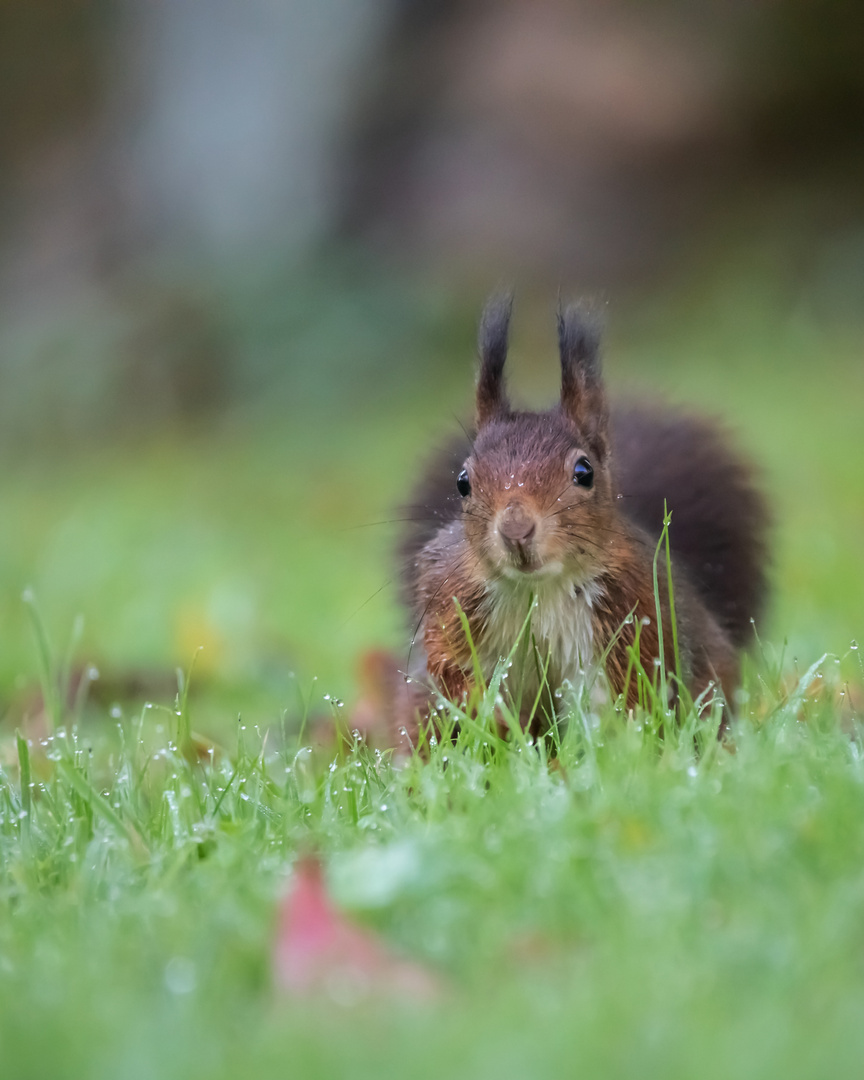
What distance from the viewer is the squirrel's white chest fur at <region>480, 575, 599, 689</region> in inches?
113

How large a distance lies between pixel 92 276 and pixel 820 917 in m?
10.1

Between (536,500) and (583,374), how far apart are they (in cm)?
37

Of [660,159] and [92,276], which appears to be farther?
[92,276]

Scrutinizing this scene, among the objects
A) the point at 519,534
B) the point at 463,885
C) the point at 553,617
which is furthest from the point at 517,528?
the point at 463,885

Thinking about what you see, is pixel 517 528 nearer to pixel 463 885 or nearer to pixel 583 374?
pixel 583 374

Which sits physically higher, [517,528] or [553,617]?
[517,528]

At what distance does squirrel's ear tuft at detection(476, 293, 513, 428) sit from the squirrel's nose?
0.41 m

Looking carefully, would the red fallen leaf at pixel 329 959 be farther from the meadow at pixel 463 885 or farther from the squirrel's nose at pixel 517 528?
the squirrel's nose at pixel 517 528

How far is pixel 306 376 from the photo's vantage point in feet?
34.0

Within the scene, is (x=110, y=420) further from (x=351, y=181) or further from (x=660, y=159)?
(x=660, y=159)

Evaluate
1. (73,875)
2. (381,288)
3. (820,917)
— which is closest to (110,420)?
(381,288)

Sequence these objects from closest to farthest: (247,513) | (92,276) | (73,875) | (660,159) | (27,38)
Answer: (73,875) < (247,513) < (660,159) < (92,276) < (27,38)

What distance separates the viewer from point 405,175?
1062cm

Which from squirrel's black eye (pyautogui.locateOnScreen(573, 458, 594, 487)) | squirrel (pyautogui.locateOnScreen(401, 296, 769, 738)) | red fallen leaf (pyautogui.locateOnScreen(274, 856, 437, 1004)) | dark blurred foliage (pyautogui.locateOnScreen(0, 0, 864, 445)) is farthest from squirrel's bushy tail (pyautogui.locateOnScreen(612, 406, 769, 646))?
dark blurred foliage (pyautogui.locateOnScreen(0, 0, 864, 445))
